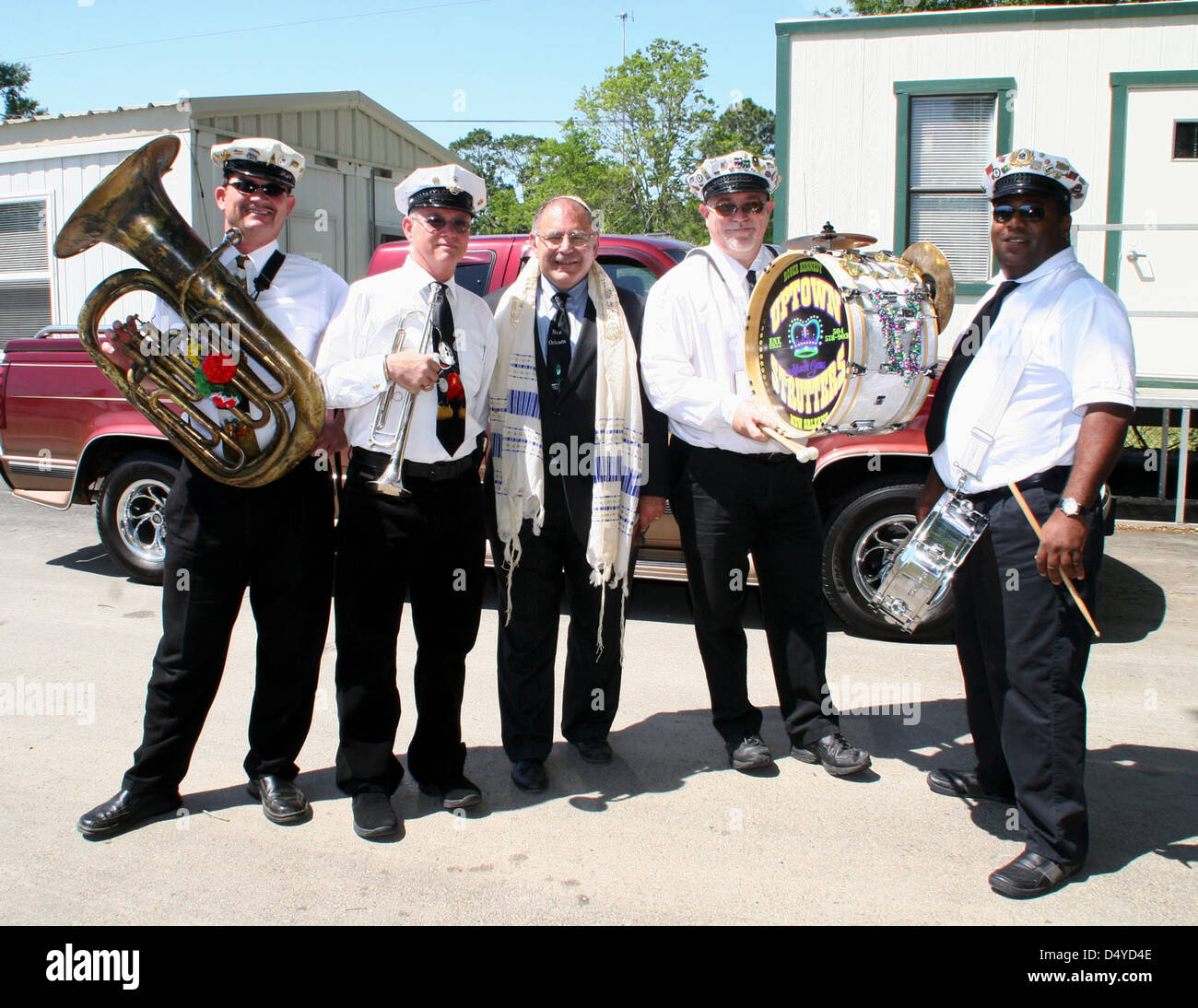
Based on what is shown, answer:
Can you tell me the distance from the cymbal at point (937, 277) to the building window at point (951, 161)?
633 cm

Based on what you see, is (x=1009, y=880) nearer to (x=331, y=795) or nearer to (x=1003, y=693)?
(x=1003, y=693)

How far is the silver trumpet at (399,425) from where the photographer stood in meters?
3.28

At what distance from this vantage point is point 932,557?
339 cm

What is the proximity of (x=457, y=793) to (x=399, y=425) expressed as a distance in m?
1.31

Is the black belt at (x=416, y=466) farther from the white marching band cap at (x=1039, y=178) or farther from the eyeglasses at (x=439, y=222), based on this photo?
the white marching band cap at (x=1039, y=178)

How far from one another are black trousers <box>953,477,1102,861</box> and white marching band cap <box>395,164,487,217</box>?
6.42ft

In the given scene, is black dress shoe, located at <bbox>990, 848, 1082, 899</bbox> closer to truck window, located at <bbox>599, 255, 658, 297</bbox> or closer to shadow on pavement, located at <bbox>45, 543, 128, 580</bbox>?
truck window, located at <bbox>599, 255, 658, 297</bbox>

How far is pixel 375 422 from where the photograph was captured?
3.35 metres

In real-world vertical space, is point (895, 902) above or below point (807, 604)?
below

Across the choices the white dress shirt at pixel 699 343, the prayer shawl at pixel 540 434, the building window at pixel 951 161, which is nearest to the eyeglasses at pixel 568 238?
the prayer shawl at pixel 540 434

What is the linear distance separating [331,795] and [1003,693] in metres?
2.35

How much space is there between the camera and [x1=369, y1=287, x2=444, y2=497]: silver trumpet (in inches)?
129
